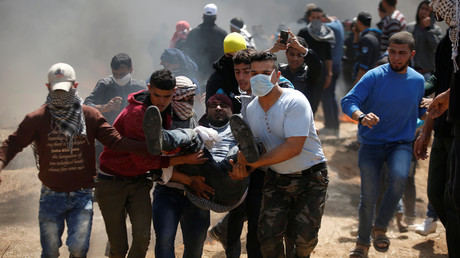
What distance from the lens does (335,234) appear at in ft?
22.4

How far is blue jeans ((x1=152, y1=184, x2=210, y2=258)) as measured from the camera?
14.2ft

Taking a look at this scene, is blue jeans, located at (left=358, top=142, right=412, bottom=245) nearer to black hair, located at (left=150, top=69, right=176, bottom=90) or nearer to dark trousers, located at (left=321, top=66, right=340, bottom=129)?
black hair, located at (left=150, top=69, right=176, bottom=90)

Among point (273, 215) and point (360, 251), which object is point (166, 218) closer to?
point (273, 215)

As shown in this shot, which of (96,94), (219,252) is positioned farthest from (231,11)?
(219,252)

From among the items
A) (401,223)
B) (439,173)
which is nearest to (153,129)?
(439,173)

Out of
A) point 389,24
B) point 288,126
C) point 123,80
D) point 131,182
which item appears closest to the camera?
point 288,126

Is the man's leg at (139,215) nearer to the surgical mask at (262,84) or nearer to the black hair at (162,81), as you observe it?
the black hair at (162,81)

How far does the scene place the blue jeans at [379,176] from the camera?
18.3 feet

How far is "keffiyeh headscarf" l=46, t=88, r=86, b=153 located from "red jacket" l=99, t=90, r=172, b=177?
1.06 feet

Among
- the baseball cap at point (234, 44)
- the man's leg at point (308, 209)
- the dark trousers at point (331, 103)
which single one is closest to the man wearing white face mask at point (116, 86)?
the baseball cap at point (234, 44)

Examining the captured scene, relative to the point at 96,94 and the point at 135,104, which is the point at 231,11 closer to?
the point at 96,94

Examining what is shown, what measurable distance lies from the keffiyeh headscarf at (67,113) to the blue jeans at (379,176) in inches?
122

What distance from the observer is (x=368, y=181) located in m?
5.64

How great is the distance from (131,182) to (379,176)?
9.10 ft
